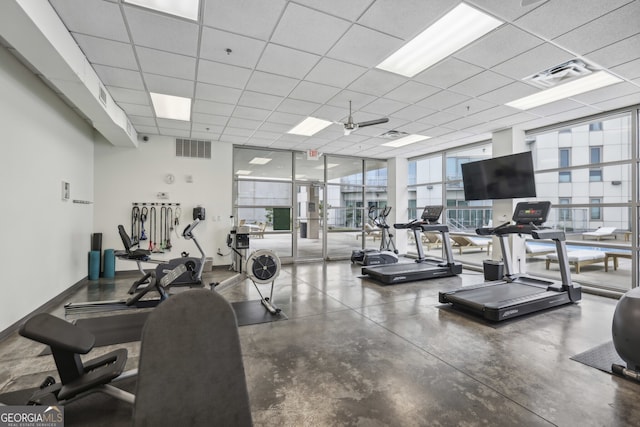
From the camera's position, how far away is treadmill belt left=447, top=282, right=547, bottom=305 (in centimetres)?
419

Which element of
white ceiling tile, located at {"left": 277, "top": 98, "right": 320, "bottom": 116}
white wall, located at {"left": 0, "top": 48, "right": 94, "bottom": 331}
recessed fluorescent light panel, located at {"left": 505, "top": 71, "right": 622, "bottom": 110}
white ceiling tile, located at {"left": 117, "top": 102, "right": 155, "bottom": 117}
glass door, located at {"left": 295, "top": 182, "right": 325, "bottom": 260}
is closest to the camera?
white wall, located at {"left": 0, "top": 48, "right": 94, "bottom": 331}

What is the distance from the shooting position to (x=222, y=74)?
3912mm

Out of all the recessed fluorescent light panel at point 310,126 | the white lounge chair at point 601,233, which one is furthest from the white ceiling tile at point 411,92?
the white lounge chair at point 601,233

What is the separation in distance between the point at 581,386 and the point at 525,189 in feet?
12.1

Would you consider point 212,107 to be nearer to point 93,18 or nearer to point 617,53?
point 93,18

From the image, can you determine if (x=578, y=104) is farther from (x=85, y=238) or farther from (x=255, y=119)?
(x=85, y=238)

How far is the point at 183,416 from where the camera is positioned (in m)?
0.98

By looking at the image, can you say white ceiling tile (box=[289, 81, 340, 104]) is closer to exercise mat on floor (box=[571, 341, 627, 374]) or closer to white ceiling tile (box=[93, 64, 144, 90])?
white ceiling tile (box=[93, 64, 144, 90])

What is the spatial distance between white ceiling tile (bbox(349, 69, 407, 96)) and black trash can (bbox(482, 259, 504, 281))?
4056 mm

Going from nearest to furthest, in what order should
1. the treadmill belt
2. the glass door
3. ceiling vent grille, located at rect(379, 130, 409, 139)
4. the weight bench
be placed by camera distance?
the weight bench, the treadmill belt, ceiling vent grille, located at rect(379, 130, 409, 139), the glass door

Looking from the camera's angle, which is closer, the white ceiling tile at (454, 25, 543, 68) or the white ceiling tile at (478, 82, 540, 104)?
the white ceiling tile at (454, 25, 543, 68)

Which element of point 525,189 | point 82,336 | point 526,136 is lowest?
point 82,336

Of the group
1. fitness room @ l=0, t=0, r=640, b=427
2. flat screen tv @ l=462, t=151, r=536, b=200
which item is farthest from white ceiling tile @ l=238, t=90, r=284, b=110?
flat screen tv @ l=462, t=151, r=536, b=200

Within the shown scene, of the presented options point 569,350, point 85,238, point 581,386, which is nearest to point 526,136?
point 569,350
